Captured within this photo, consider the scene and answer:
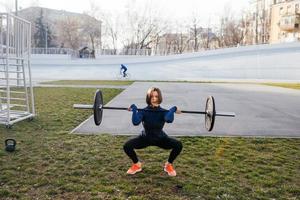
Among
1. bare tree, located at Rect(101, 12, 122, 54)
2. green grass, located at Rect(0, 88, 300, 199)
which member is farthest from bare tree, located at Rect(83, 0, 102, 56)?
green grass, located at Rect(0, 88, 300, 199)

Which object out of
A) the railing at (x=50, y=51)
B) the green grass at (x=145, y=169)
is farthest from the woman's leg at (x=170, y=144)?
the railing at (x=50, y=51)

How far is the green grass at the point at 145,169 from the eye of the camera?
3721 mm

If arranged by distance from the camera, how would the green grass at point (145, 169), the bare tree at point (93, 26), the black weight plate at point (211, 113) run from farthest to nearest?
1. the bare tree at point (93, 26)
2. the black weight plate at point (211, 113)
3. the green grass at point (145, 169)

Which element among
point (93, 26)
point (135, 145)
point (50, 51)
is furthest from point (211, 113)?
point (93, 26)

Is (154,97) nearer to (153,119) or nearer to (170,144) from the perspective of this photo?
(153,119)

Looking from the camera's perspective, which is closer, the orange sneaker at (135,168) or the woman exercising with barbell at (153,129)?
the woman exercising with barbell at (153,129)

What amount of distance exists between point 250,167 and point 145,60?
41594mm

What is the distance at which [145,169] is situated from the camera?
4492 mm

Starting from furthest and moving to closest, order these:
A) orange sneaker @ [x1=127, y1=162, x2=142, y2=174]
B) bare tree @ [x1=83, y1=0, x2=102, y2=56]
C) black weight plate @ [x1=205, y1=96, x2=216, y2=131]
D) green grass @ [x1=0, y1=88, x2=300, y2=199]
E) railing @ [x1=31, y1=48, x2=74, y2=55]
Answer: bare tree @ [x1=83, y1=0, x2=102, y2=56], railing @ [x1=31, y1=48, x2=74, y2=55], orange sneaker @ [x1=127, y1=162, x2=142, y2=174], black weight plate @ [x1=205, y1=96, x2=216, y2=131], green grass @ [x1=0, y1=88, x2=300, y2=199]

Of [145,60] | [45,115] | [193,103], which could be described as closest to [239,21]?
[145,60]

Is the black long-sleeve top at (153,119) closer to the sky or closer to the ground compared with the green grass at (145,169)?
closer to the sky

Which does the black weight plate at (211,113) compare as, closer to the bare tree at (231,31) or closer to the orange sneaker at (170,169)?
the orange sneaker at (170,169)

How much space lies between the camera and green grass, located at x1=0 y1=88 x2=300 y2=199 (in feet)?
12.2

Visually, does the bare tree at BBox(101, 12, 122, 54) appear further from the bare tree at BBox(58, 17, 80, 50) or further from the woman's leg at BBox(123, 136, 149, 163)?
the woman's leg at BBox(123, 136, 149, 163)
